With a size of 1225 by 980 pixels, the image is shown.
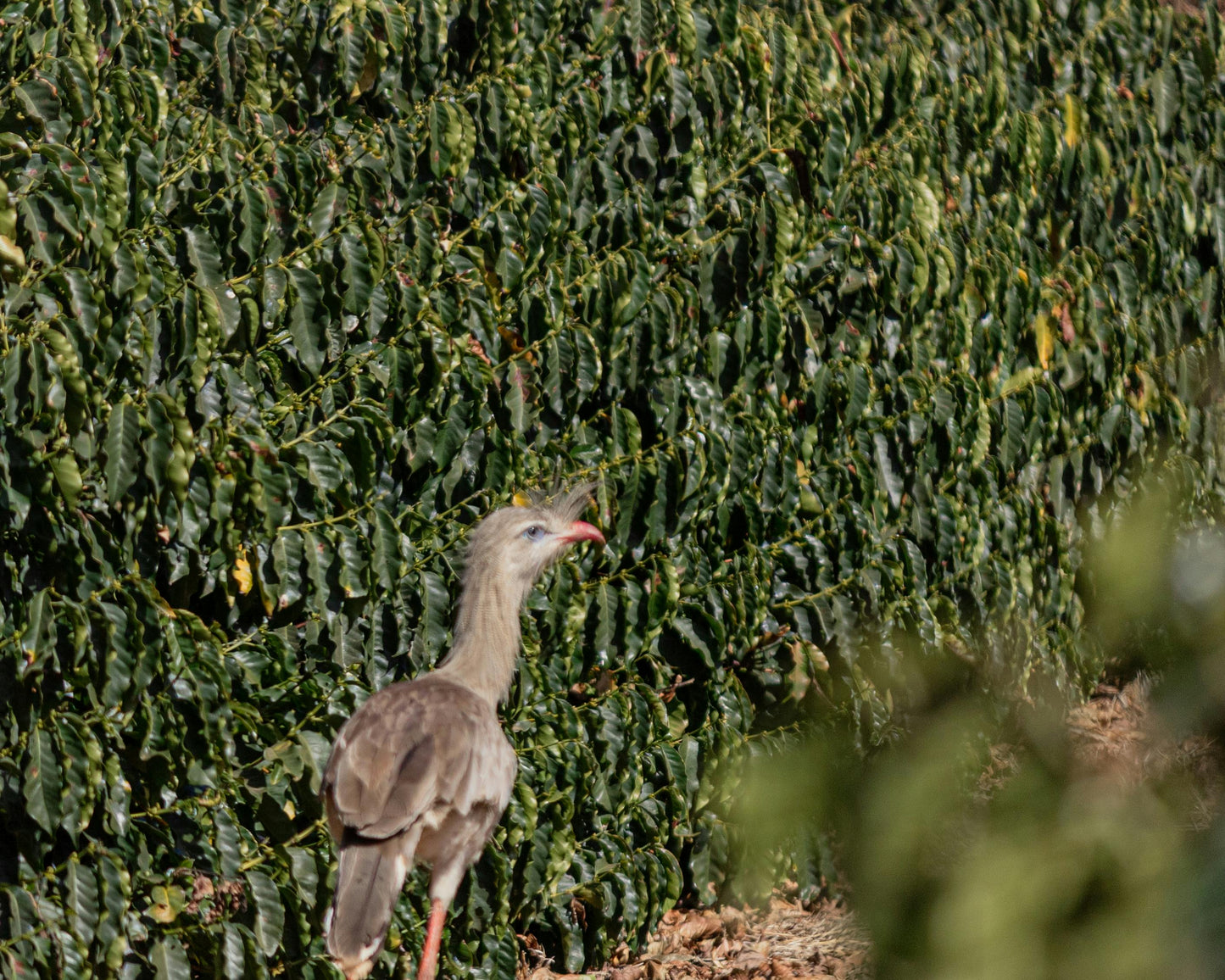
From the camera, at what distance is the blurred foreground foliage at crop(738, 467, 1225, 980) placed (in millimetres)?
1025

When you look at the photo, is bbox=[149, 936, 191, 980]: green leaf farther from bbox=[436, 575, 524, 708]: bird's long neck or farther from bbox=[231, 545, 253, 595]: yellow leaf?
bbox=[436, 575, 524, 708]: bird's long neck

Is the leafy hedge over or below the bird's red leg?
over

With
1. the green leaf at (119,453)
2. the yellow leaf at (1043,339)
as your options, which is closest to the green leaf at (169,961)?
the green leaf at (119,453)

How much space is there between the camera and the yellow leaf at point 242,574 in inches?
157

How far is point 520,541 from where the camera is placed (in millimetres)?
4445

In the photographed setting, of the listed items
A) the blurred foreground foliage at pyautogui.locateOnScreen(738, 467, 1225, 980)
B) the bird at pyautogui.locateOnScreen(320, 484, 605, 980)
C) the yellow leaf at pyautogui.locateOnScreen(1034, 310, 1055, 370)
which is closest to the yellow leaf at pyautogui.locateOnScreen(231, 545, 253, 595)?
the bird at pyautogui.locateOnScreen(320, 484, 605, 980)

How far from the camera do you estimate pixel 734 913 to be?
222 inches

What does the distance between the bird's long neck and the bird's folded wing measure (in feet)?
0.50

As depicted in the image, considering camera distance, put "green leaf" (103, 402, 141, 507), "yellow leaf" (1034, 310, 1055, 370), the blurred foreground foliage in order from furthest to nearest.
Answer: "yellow leaf" (1034, 310, 1055, 370) < "green leaf" (103, 402, 141, 507) < the blurred foreground foliage

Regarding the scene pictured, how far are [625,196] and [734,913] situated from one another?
2816 mm

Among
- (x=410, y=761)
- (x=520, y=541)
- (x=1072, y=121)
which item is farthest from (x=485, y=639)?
(x=1072, y=121)

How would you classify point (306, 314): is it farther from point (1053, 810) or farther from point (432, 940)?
point (1053, 810)

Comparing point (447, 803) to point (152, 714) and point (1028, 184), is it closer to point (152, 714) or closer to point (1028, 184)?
point (152, 714)

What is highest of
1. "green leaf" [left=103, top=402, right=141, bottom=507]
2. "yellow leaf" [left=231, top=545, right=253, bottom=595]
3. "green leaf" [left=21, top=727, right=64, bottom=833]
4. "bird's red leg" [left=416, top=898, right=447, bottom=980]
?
"green leaf" [left=103, top=402, right=141, bottom=507]
